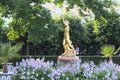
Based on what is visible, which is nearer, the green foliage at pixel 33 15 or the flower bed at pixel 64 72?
the flower bed at pixel 64 72

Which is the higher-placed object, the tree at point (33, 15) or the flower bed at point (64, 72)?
the tree at point (33, 15)

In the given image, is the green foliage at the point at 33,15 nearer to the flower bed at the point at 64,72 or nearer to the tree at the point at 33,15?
the tree at the point at 33,15

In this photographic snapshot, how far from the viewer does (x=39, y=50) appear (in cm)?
3005

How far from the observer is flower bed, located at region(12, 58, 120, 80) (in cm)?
619

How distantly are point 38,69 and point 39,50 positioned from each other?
23740 millimetres

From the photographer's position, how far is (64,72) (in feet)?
20.4

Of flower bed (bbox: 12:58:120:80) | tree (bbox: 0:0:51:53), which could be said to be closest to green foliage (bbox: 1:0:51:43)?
tree (bbox: 0:0:51:53)

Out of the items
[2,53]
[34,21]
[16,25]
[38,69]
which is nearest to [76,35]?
[16,25]

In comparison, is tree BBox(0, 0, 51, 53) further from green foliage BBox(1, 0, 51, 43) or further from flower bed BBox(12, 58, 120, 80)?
flower bed BBox(12, 58, 120, 80)

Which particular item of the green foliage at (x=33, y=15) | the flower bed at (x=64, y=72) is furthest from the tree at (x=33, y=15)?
the flower bed at (x=64, y=72)

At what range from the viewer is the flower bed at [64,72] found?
6.19m

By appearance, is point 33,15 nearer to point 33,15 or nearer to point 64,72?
point 33,15

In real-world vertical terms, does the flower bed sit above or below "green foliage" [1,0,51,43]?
below

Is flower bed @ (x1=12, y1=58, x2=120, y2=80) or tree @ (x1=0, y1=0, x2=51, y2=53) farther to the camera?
tree @ (x1=0, y1=0, x2=51, y2=53)
